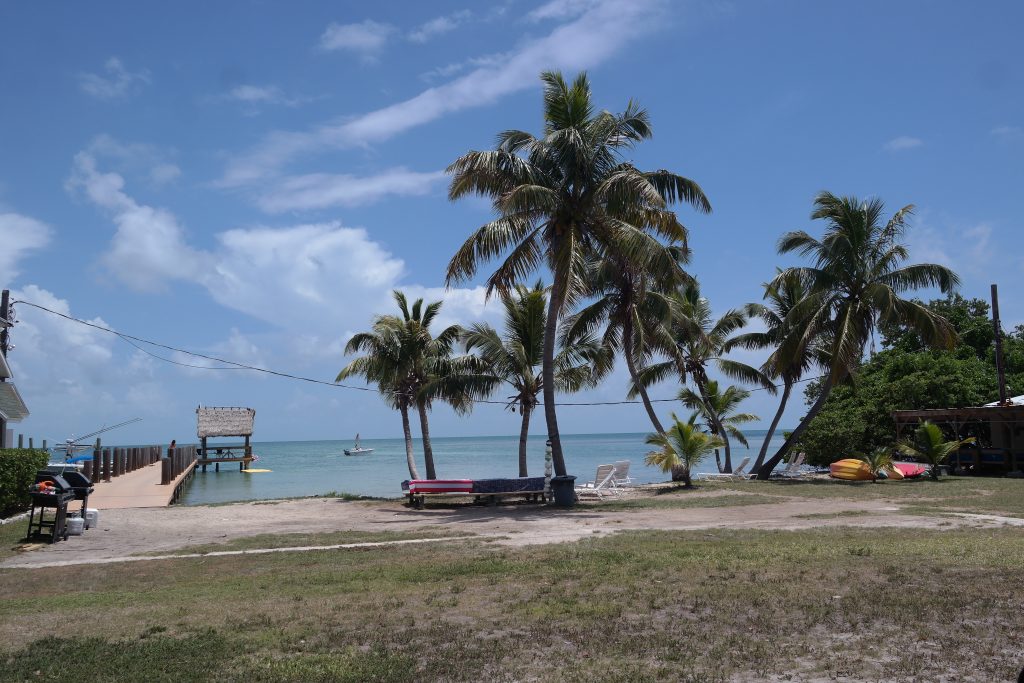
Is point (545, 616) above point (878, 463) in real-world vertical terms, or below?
below

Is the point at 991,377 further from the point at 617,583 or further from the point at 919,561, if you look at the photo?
the point at 617,583

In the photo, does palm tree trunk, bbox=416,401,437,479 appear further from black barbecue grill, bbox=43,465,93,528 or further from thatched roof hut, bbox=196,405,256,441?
thatched roof hut, bbox=196,405,256,441

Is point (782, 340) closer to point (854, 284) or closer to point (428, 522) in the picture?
point (854, 284)

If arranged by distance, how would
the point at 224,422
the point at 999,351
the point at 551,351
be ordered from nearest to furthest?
the point at 551,351, the point at 999,351, the point at 224,422

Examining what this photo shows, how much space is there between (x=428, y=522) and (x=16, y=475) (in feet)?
27.5

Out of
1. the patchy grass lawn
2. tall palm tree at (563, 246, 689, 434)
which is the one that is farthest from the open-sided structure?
the patchy grass lawn

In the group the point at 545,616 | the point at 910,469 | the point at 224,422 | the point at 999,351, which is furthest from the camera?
the point at 224,422

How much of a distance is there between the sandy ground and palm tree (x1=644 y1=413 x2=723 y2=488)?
5182 millimetres

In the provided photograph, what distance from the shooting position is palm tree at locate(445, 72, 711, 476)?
18.4 meters

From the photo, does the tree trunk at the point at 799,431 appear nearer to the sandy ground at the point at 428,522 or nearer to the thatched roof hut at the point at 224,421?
the sandy ground at the point at 428,522

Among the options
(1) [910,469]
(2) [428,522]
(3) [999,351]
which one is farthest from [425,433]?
(3) [999,351]

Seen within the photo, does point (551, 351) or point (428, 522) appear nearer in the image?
point (428, 522)

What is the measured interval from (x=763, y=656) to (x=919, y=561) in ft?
12.8

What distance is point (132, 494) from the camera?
25.5m
